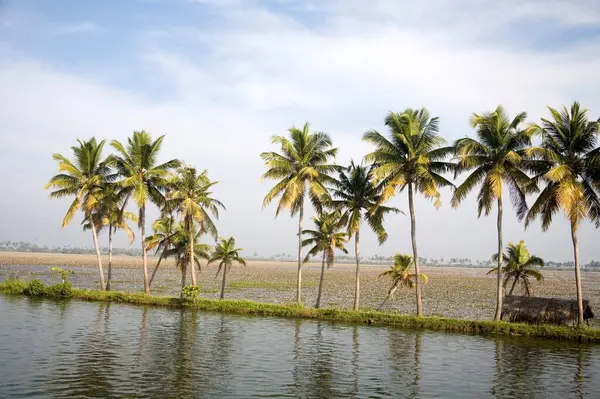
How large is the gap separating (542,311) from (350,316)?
1265 centimetres

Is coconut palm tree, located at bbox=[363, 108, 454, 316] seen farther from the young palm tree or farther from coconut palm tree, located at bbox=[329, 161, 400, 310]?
the young palm tree

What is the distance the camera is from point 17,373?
1599 cm

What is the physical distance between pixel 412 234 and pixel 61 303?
26693 millimetres

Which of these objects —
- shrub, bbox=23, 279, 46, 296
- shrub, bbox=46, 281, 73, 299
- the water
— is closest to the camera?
the water

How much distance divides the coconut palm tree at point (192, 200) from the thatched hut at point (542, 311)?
78.4 ft

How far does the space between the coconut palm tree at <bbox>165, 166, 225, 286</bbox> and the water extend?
410 inches

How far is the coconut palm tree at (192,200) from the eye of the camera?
3962 centimetres

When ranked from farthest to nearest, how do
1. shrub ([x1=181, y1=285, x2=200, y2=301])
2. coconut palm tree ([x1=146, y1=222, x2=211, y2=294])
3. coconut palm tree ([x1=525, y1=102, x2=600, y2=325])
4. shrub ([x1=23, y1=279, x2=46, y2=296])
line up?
coconut palm tree ([x1=146, y1=222, x2=211, y2=294]), shrub ([x1=23, y1=279, x2=46, y2=296]), shrub ([x1=181, y1=285, x2=200, y2=301]), coconut palm tree ([x1=525, y1=102, x2=600, y2=325])

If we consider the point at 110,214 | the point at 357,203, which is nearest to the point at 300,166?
the point at 357,203

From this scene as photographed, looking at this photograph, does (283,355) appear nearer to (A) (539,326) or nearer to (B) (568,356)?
(B) (568,356)

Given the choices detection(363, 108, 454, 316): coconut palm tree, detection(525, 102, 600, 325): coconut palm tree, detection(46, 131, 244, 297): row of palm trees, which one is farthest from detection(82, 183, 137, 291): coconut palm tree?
detection(525, 102, 600, 325): coconut palm tree

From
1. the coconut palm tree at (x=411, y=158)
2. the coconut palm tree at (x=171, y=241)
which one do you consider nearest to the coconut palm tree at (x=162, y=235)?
the coconut palm tree at (x=171, y=241)

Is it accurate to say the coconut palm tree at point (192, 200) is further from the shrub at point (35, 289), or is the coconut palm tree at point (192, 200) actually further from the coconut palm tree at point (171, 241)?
the shrub at point (35, 289)

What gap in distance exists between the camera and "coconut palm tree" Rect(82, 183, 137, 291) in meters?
41.5
